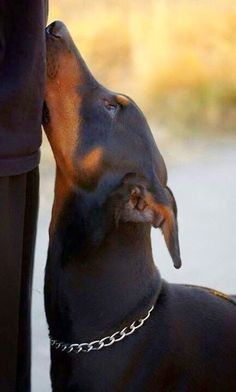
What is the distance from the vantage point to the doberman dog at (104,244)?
10.2ft

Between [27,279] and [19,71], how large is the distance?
740 mm

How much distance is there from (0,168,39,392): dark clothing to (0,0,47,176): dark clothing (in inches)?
4.9

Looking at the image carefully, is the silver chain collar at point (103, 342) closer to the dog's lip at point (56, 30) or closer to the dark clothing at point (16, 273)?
the dark clothing at point (16, 273)

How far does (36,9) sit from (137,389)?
3.98 ft

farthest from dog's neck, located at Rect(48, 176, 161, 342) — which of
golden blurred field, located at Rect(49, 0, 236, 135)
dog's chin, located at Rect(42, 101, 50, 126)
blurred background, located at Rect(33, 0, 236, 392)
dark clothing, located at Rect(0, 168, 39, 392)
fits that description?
golden blurred field, located at Rect(49, 0, 236, 135)

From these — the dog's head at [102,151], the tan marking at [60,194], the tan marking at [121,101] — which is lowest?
the tan marking at [60,194]

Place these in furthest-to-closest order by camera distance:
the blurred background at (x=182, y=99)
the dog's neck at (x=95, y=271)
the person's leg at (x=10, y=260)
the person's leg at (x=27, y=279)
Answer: the blurred background at (x=182, y=99) < the dog's neck at (x=95, y=271) < the person's leg at (x=27, y=279) < the person's leg at (x=10, y=260)

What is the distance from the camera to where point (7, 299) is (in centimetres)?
297

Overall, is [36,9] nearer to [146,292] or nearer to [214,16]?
[146,292]

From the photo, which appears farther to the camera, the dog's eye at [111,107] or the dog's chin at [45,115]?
the dog's eye at [111,107]

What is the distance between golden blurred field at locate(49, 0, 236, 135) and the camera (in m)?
7.99

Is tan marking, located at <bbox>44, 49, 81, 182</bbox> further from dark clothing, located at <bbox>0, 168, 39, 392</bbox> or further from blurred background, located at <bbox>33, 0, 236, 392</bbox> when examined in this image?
blurred background, located at <bbox>33, 0, 236, 392</bbox>

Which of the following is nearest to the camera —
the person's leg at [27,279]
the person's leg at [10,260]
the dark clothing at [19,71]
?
the dark clothing at [19,71]

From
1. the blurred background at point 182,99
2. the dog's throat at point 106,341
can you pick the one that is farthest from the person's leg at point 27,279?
the blurred background at point 182,99
